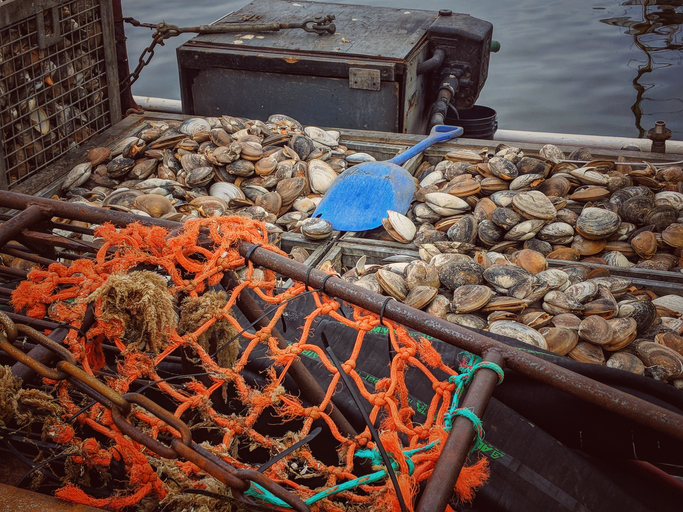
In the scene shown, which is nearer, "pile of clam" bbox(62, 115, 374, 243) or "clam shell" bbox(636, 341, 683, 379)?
"clam shell" bbox(636, 341, 683, 379)

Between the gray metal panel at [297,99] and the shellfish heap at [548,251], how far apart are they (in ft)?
2.19

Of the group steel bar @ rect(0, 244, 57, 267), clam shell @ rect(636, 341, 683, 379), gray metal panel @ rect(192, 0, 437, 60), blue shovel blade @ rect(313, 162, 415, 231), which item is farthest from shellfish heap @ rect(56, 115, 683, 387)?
steel bar @ rect(0, 244, 57, 267)

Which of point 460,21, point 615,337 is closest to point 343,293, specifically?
point 615,337

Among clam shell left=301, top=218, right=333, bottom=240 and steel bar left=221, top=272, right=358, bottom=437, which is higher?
steel bar left=221, top=272, right=358, bottom=437

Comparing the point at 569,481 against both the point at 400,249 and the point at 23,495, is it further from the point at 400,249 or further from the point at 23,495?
the point at 400,249

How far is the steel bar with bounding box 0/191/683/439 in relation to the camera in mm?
917

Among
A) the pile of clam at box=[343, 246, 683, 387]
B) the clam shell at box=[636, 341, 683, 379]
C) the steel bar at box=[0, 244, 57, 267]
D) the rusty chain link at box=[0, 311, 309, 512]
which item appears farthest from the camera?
the pile of clam at box=[343, 246, 683, 387]

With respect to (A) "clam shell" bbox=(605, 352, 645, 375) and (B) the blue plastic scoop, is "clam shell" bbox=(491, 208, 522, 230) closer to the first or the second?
(B) the blue plastic scoop

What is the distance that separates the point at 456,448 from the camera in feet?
2.86

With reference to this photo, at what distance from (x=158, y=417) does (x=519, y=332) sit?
5.17 ft

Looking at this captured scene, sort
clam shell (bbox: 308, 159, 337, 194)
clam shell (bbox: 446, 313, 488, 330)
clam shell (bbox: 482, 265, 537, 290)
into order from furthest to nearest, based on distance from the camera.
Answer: clam shell (bbox: 308, 159, 337, 194)
clam shell (bbox: 482, 265, 537, 290)
clam shell (bbox: 446, 313, 488, 330)

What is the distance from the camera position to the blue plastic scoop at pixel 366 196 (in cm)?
288

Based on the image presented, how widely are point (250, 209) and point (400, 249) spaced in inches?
33.8

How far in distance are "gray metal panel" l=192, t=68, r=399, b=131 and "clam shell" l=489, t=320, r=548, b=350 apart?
6.88ft
